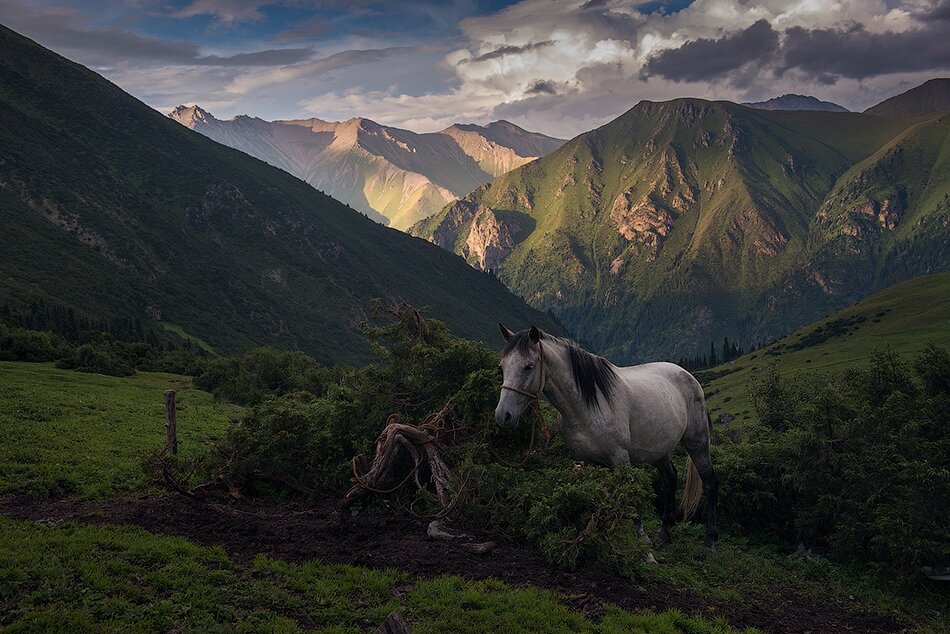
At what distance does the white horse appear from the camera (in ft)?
34.0

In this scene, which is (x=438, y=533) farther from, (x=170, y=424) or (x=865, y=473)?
(x=865, y=473)

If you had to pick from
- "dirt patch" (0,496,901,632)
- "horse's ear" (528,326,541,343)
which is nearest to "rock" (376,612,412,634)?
"dirt patch" (0,496,901,632)

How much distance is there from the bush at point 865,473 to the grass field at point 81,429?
17965 mm

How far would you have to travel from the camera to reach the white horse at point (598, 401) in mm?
10359

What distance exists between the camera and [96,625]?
7.21m

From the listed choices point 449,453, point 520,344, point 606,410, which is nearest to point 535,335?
point 520,344

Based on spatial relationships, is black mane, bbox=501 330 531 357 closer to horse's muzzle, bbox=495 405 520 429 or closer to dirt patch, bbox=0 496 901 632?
horse's muzzle, bbox=495 405 520 429

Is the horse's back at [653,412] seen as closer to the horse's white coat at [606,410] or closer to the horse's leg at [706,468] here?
the horse's white coat at [606,410]

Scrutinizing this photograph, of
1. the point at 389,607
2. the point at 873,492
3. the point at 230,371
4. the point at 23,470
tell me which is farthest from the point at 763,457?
the point at 230,371

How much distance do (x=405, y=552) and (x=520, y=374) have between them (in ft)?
12.7

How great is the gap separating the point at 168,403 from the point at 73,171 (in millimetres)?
223591

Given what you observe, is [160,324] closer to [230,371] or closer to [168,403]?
[230,371]

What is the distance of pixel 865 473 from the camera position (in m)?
14.3

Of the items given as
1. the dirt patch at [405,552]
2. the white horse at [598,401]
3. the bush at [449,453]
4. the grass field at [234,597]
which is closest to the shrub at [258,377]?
the bush at [449,453]
